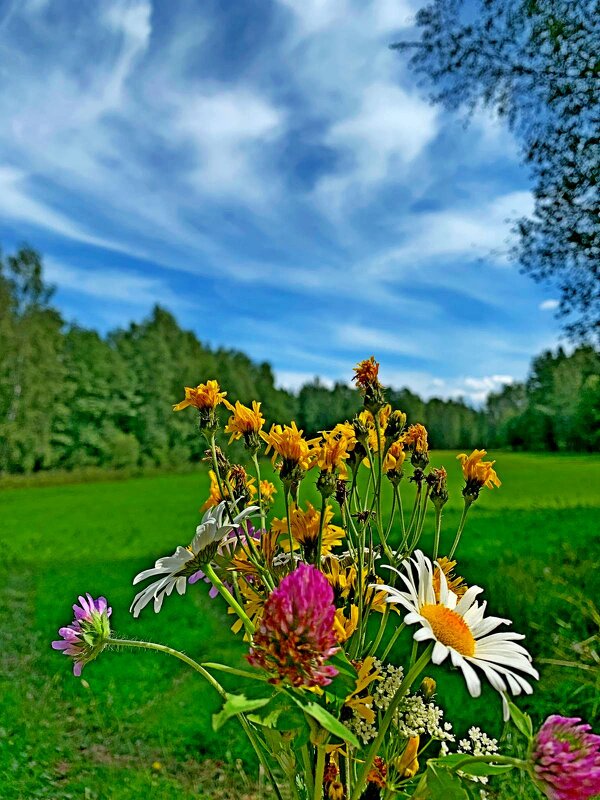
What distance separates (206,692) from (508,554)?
3233 millimetres

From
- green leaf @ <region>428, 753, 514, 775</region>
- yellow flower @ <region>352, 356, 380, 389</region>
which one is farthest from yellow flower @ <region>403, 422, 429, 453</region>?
green leaf @ <region>428, 753, 514, 775</region>

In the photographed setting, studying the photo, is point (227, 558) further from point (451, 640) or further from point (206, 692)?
point (206, 692)

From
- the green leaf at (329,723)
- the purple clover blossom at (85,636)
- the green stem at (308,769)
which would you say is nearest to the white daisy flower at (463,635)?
the green leaf at (329,723)

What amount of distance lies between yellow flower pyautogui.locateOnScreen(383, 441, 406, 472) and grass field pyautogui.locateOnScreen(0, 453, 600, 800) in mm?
822

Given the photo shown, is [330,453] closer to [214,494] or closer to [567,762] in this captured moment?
[214,494]

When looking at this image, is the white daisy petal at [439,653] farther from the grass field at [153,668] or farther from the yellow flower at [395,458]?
the grass field at [153,668]

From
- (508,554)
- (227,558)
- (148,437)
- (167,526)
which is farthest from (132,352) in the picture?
(227,558)

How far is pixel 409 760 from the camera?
2.61 ft

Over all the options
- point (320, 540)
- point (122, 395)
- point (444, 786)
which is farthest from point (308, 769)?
point (122, 395)

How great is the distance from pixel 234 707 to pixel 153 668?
4011 millimetres

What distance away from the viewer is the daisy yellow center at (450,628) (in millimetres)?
667

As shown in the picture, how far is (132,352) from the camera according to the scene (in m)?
25.1

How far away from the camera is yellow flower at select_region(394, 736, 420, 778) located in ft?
2.60

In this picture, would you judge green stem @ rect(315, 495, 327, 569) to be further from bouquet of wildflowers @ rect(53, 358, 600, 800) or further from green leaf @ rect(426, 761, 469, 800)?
green leaf @ rect(426, 761, 469, 800)
